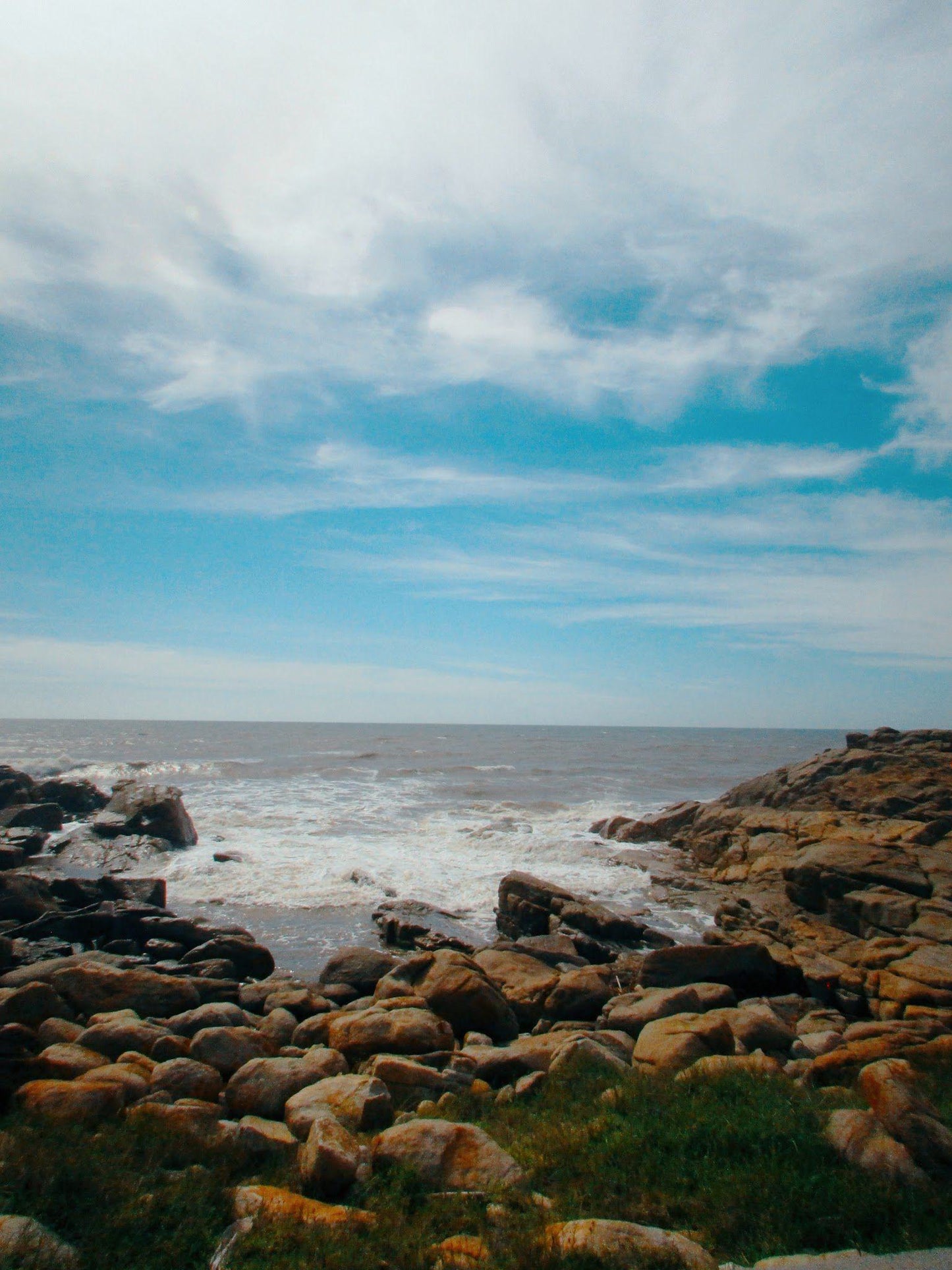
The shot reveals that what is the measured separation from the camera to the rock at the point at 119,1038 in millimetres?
8828

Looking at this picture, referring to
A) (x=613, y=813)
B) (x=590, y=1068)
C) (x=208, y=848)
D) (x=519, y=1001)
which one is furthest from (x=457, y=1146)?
(x=613, y=813)

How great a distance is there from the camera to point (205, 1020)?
10078mm

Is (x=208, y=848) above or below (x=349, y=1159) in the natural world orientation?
below

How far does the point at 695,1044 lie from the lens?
29.6ft

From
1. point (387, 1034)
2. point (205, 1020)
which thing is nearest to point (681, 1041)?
point (387, 1034)

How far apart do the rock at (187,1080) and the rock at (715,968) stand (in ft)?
25.9

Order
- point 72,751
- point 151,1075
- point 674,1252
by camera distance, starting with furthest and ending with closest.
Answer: point 72,751 < point 151,1075 < point 674,1252

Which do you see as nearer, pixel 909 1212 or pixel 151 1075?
pixel 909 1212

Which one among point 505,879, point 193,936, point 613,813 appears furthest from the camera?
point 613,813

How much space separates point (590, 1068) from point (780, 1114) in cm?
256

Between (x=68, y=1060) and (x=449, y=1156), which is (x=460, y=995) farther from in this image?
(x=68, y=1060)

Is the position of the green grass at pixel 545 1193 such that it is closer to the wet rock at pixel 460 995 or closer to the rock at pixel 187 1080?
the rock at pixel 187 1080

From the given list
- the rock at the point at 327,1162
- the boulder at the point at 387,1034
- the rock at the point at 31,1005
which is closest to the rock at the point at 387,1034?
the boulder at the point at 387,1034

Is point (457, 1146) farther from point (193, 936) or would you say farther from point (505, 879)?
point (505, 879)
